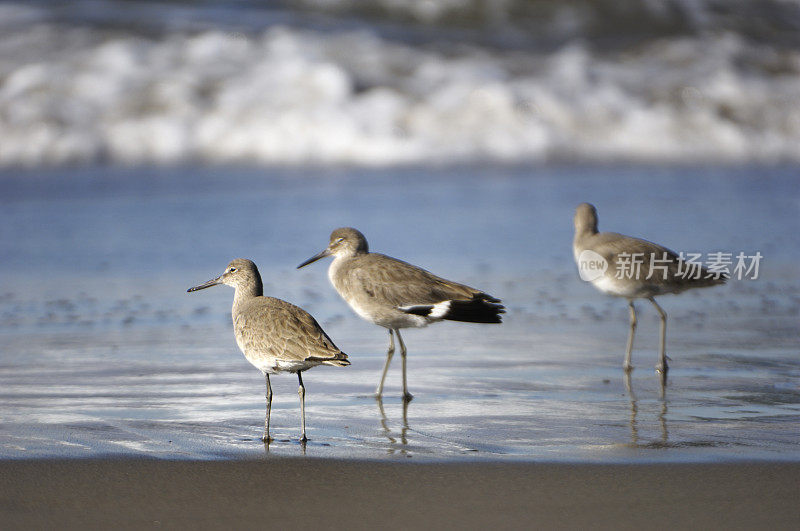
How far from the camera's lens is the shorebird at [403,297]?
519cm

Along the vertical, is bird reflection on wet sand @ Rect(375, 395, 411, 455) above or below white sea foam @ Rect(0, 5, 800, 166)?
below

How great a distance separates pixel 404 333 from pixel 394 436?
2306 millimetres

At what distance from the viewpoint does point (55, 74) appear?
1477 cm

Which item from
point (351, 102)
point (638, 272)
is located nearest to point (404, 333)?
point (638, 272)

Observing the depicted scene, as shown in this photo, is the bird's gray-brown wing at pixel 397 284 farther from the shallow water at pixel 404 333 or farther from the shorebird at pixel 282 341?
the shorebird at pixel 282 341

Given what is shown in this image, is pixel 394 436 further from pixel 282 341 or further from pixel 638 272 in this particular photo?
pixel 638 272

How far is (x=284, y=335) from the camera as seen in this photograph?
445 centimetres

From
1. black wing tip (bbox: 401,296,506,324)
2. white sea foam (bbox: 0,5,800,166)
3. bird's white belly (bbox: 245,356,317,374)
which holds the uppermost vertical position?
white sea foam (bbox: 0,5,800,166)

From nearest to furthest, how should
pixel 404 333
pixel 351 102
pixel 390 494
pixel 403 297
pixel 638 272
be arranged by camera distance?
1. pixel 390 494
2. pixel 403 297
3. pixel 638 272
4. pixel 404 333
5. pixel 351 102

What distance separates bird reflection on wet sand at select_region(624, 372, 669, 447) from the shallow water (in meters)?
0.02

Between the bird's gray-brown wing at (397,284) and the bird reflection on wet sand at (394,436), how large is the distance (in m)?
0.56

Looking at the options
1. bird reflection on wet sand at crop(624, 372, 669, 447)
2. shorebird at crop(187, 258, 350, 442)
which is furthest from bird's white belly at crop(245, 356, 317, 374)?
bird reflection on wet sand at crop(624, 372, 669, 447)

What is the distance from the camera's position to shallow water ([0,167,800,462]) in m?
4.38

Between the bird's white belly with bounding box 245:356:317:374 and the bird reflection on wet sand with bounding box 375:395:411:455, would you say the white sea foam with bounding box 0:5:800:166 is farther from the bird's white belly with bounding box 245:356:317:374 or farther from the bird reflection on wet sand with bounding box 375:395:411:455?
the bird's white belly with bounding box 245:356:317:374
